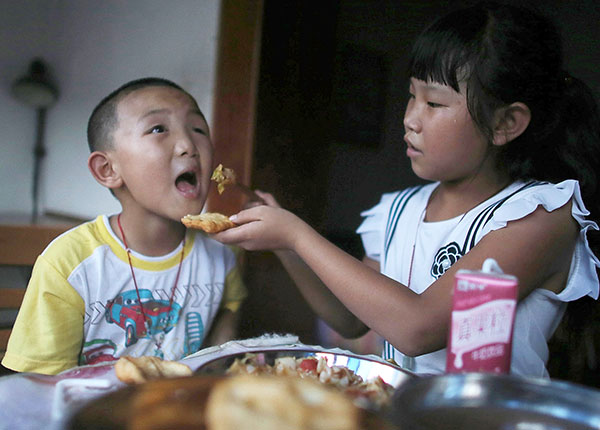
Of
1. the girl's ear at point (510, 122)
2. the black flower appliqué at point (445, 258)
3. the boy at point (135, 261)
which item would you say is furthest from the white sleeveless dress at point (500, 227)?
the boy at point (135, 261)

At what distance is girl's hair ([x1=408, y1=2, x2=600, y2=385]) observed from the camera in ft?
3.87

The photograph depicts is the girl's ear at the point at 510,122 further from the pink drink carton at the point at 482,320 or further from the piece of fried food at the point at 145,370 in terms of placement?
the piece of fried food at the point at 145,370

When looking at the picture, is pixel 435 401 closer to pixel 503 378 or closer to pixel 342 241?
Result: pixel 503 378

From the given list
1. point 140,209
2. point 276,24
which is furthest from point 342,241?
point 140,209

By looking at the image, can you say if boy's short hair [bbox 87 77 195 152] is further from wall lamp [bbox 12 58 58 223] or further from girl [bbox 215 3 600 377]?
girl [bbox 215 3 600 377]

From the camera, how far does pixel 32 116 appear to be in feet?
4.04

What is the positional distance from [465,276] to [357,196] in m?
1.53

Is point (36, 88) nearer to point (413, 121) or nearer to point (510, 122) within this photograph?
point (413, 121)

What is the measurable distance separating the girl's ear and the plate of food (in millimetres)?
663

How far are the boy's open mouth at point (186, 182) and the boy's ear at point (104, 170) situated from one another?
0.43 feet

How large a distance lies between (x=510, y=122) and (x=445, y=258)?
339 millimetres

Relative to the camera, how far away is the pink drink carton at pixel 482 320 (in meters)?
0.60

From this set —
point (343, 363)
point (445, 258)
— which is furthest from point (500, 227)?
point (343, 363)

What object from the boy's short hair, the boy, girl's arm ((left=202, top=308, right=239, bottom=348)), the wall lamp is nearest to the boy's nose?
the boy
